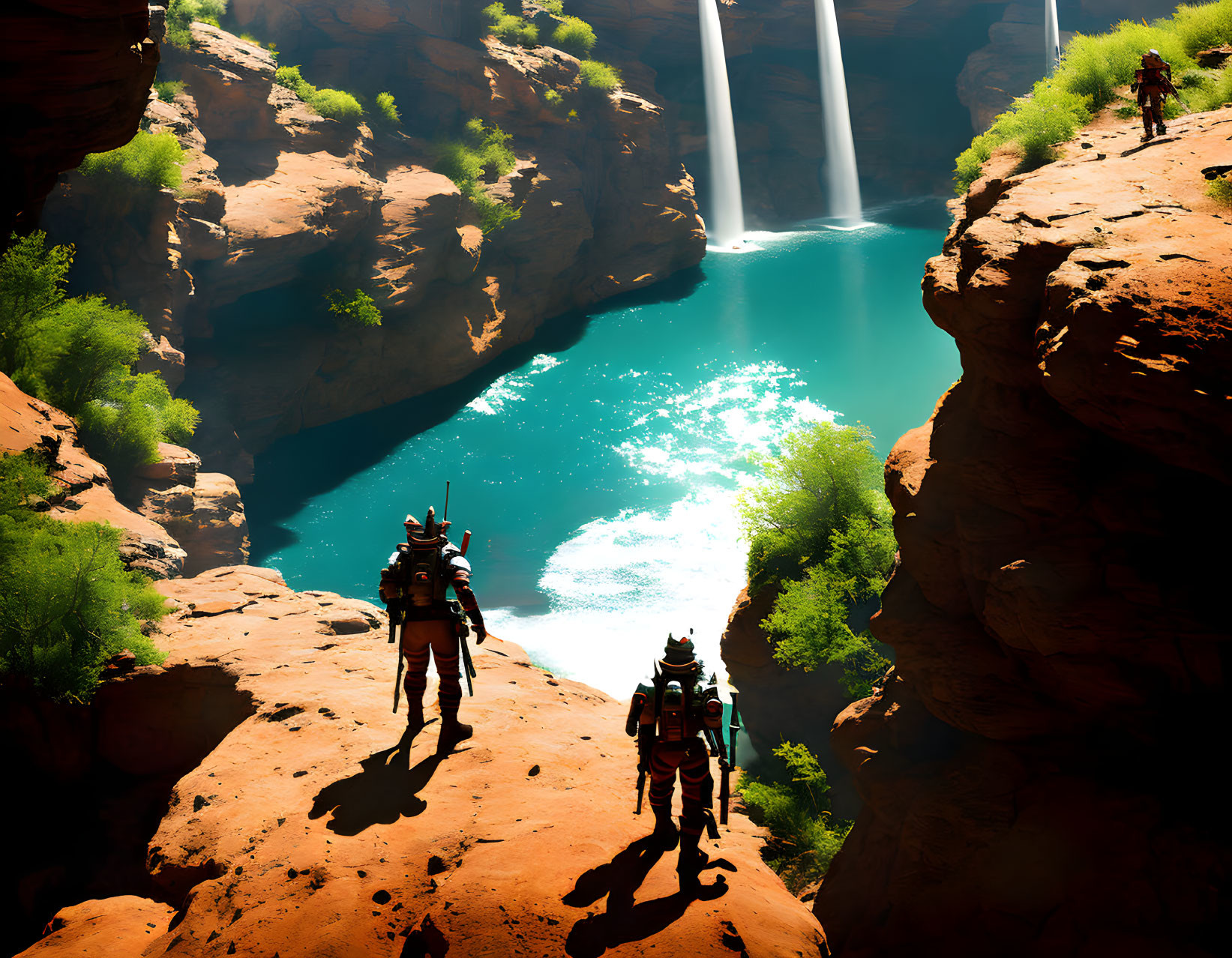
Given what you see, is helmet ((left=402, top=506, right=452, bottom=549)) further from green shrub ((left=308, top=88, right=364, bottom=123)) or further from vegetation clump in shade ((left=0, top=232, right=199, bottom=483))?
green shrub ((left=308, top=88, right=364, bottom=123))

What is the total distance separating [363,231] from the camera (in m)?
29.4

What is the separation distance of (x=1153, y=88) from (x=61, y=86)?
547 inches

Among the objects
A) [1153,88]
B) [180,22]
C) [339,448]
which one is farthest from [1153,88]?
[180,22]

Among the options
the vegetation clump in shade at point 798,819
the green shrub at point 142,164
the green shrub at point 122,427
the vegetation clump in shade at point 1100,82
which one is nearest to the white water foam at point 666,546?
the vegetation clump in shade at point 798,819

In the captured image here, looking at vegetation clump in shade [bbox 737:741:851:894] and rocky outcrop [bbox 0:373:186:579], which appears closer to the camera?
rocky outcrop [bbox 0:373:186:579]

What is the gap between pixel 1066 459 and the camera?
8.24 metres

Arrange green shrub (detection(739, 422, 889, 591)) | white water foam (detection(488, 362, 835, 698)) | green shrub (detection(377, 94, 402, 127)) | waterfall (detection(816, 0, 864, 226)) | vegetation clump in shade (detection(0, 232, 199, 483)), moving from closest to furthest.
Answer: vegetation clump in shade (detection(0, 232, 199, 483)) → green shrub (detection(739, 422, 889, 591)) → white water foam (detection(488, 362, 835, 698)) → green shrub (detection(377, 94, 402, 127)) → waterfall (detection(816, 0, 864, 226))

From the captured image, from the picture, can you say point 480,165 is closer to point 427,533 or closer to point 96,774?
point 427,533

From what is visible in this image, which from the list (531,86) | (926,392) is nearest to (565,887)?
(926,392)

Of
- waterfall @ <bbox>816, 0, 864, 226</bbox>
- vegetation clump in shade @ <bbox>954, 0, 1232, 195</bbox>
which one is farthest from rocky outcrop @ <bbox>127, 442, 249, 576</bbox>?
waterfall @ <bbox>816, 0, 864, 226</bbox>

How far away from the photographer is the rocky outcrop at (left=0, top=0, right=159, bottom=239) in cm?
729

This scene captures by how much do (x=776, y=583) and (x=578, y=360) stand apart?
20277 millimetres

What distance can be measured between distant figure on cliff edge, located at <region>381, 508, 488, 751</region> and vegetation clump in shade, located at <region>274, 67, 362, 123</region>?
91.2 ft

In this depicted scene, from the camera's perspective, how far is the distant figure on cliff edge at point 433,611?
29.4 feet
